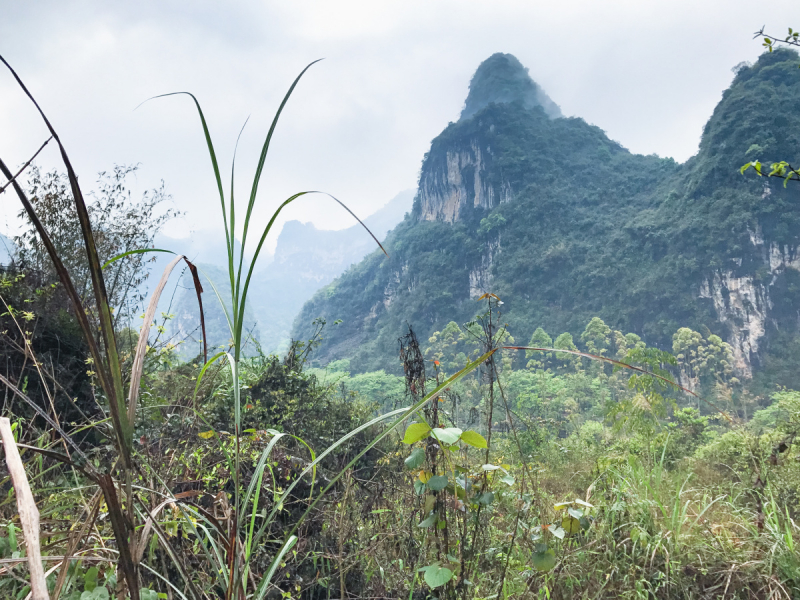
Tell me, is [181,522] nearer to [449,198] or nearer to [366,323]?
[366,323]

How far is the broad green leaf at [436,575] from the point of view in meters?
0.69

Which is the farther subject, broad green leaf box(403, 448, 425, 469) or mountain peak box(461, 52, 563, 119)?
mountain peak box(461, 52, 563, 119)

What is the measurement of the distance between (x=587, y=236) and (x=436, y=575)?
40331 millimetres

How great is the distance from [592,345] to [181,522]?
26445mm

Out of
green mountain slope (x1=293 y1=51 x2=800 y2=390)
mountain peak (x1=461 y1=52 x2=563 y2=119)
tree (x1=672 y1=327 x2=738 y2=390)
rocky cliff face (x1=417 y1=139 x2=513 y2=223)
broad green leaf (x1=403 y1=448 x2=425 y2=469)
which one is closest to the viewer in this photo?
broad green leaf (x1=403 y1=448 x2=425 y2=469)

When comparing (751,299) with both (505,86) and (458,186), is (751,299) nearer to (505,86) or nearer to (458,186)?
(458,186)

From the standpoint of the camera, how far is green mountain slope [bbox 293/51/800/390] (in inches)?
1070

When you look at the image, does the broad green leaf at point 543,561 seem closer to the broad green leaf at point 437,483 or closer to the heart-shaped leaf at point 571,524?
the heart-shaped leaf at point 571,524

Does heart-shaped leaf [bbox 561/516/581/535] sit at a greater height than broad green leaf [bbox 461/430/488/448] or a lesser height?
lesser

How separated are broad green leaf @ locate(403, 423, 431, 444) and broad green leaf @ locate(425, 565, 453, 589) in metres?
0.24

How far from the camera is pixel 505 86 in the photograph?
52.2m

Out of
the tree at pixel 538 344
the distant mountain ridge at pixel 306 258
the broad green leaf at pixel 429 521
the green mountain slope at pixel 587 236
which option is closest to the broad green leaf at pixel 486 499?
the broad green leaf at pixel 429 521

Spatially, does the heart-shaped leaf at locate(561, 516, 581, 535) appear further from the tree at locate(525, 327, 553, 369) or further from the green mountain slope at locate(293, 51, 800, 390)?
the green mountain slope at locate(293, 51, 800, 390)

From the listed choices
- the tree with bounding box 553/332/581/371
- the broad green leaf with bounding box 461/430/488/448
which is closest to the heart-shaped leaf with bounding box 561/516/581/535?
the broad green leaf with bounding box 461/430/488/448
